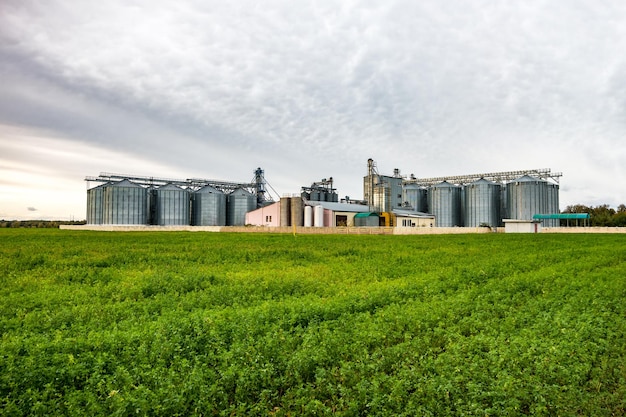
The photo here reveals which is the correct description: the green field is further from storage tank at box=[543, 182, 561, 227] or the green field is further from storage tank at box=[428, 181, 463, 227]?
storage tank at box=[428, 181, 463, 227]

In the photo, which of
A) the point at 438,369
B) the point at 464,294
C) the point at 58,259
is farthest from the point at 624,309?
the point at 58,259

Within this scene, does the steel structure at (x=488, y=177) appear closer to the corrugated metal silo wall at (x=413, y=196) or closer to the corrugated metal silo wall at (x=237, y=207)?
the corrugated metal silo wall at (x=413, y=196)

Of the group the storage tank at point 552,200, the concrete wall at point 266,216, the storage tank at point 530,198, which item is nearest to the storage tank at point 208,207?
the concrete wall at point 266,216

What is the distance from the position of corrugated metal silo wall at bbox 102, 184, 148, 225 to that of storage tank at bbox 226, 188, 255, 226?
726 inches

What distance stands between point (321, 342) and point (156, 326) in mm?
3752

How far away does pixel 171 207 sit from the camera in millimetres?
86438

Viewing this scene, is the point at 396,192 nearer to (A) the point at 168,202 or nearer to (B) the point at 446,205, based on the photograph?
(B) the point at 446,205

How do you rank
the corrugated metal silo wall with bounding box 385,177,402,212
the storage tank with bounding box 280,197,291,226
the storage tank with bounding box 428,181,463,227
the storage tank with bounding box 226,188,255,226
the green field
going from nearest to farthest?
1. the green field
2. the storage tank with bounding box 280,197,291,226
3. the storage tank with bounding box 428,181,463,227
4. the corrugated metal silo wall with bounding box 385,177,402,212
5. the storage tank with bounding box 226,188,255,226

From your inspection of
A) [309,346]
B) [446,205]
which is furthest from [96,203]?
[309,346]

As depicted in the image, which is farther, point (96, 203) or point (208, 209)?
point (208, 209)

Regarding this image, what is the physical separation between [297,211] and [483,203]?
37208 millimetres

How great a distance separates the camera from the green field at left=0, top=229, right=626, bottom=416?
22.7ft

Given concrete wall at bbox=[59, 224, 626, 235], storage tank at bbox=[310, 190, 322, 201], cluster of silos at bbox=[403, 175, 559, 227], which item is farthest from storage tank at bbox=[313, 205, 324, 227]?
cluster of silos at bbox=[403, 175, 559, 227]

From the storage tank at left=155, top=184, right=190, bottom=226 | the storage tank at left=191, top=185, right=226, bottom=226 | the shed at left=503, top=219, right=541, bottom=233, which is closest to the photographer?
the shed at left=503, top=219, right=541, bottom=233
